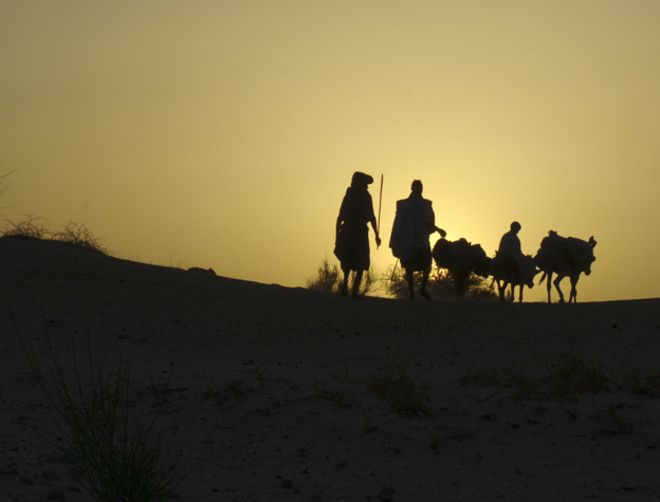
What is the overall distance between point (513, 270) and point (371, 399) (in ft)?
49.6

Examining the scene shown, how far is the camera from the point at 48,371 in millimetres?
12695

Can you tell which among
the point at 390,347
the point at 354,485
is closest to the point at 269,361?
the point at 390,347

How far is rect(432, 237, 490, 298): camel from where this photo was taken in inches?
1019

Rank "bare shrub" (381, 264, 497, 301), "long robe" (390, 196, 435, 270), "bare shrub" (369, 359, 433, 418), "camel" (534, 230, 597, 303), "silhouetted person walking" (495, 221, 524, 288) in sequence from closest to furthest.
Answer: "bare shrub" (369, 359, 433, 418), "long robe" (390, 196, 435, 270), "camel" (534, 230, 597, 303), "silhouetted person walking" (495, 221, 524, 288), "bare shrub" (381, 264, 497, 301)

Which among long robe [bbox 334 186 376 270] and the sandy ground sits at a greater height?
long robe [bbox 334 186 376 270]

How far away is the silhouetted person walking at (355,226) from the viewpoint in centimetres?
2120

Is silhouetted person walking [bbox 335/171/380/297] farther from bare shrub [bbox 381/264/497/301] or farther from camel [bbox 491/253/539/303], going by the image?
bare shrub [bbox 381/264/497/301]

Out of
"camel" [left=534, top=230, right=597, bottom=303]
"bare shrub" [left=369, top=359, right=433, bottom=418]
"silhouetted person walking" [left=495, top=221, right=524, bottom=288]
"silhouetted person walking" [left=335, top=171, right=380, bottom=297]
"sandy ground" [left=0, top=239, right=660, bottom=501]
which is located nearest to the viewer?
"sandy ground" [left=0, top=239, right=660, bottom=501]

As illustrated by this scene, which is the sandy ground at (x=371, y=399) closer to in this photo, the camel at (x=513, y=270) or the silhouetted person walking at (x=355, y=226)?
the silhouetted person walking at (x=355, y=226)

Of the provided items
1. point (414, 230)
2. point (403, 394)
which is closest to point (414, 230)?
point (414, 230)

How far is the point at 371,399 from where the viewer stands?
36.5ft

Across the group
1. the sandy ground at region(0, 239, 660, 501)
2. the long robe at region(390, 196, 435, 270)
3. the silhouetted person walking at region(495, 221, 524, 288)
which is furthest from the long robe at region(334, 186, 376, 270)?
the silhouetted person walking at region(495, 221, 524, 288)

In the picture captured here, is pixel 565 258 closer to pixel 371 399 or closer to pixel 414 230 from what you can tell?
pixel 414 230

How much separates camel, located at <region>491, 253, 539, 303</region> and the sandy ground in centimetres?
756
